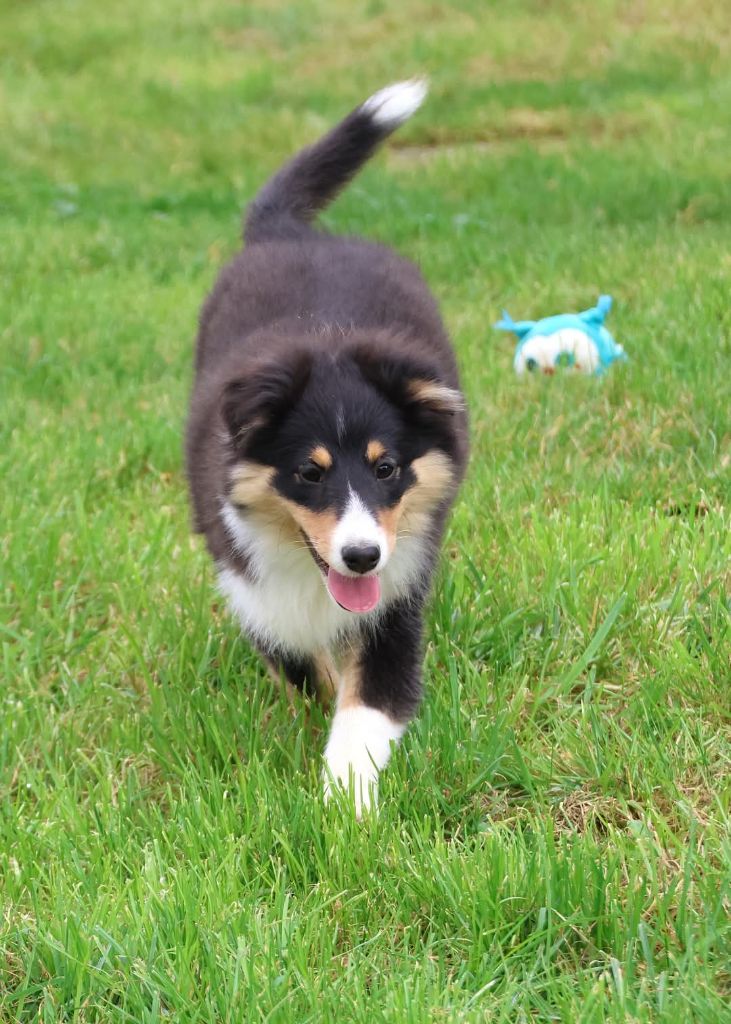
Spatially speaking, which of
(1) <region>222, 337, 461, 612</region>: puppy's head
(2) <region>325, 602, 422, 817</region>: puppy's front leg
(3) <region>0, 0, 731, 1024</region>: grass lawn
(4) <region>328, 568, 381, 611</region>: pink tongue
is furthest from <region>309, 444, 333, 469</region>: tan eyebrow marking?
(3) <region>0, 0, 731, 1024</region>: grass lawn

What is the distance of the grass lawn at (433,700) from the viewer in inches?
74.1

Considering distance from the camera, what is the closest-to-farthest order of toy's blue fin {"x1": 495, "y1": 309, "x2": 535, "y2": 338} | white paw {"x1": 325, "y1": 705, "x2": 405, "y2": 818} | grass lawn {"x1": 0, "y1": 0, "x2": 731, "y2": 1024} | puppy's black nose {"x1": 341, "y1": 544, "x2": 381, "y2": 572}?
grass lawn {"x1": 0, "y1": 0, "x2": 731, "y2": 1024}
puppy's black nose {"x1": 341, "y1": 544, "x2": 381, "y2": 572}
white paw {"x1": 325, "y1": 705, "x2": 405, "y2": 818}
toy's blue fin {"x1": 495, "y1": 309, "x2": 535, "y2": 338}

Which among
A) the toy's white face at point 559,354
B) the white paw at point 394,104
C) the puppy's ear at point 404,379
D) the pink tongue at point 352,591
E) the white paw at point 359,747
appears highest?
the white paw at point 394,104

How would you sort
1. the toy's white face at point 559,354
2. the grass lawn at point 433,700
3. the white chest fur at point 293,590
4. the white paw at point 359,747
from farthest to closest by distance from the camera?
1. the toy's white face at point 559,354
2. the white chest fur at point 293,590
3. the white paw at point 359,747
4. the grass lawn at point 433,700

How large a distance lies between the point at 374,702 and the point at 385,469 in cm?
52

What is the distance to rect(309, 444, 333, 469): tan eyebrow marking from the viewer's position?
8.15 ft

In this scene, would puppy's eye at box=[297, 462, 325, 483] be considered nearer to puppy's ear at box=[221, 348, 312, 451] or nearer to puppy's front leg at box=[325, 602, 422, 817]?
puppy's ear at box=[221, 348, 312, 451]

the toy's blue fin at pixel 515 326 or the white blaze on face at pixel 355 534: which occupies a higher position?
the white blaze on face at pixel 355 534

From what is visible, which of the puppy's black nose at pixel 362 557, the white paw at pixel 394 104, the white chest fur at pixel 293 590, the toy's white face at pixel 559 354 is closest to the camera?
the puppy's black nose at pixel 362 557

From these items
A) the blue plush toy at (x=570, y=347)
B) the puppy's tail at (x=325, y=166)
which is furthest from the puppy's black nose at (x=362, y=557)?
the blue plush toy at (x=570, y=347)

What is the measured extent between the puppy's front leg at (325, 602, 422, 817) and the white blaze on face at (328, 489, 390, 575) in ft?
1.27

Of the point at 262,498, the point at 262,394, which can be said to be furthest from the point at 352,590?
the point at 262,394

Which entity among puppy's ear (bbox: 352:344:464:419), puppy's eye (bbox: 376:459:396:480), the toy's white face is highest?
puppy's ear (bbox: 352:344:464:419)

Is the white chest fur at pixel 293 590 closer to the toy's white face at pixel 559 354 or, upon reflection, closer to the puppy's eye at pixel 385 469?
the puppy's eye at pixel 385 469
